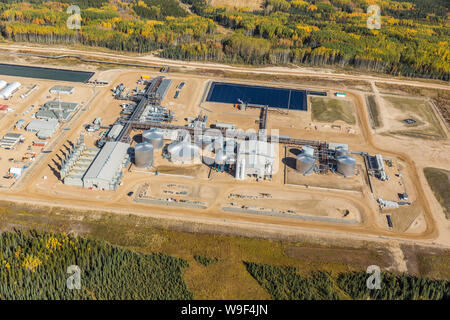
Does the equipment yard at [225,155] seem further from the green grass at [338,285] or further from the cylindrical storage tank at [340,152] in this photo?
the green grass at [338,285]

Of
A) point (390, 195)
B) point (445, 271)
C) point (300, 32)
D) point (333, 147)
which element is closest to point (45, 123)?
point (333, 147)

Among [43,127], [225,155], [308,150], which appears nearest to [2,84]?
[43,127]

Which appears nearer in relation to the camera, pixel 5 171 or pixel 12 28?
pixel 5 171

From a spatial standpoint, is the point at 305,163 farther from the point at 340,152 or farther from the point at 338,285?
the point at 338,285

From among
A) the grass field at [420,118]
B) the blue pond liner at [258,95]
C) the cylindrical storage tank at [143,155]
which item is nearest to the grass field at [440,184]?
the grass field at [420,118]

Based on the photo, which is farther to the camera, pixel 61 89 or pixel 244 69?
pixel 244 69

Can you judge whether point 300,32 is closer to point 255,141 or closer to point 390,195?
point 255,141
